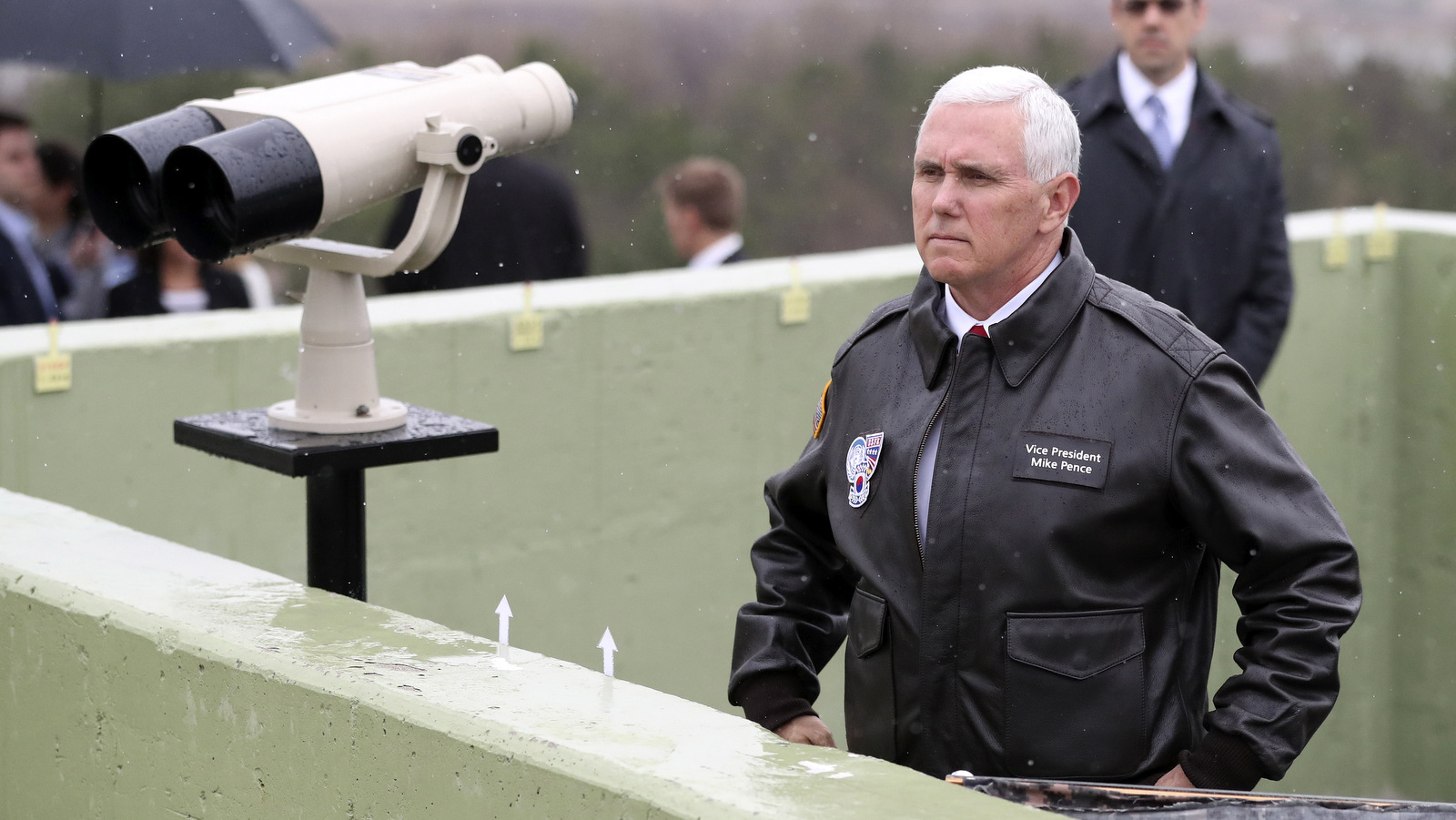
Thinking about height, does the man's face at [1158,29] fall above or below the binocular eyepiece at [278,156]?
above

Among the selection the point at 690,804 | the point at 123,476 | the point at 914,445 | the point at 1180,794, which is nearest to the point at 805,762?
the point at 690,804

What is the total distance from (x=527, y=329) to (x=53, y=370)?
4.36ft

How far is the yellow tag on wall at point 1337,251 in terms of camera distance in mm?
7023

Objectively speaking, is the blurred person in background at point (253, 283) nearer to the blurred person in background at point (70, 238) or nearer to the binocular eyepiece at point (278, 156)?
the blurred person in background at point (70, 238)

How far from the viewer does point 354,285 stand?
3.54 meters

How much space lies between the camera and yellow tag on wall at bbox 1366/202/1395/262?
7125mm

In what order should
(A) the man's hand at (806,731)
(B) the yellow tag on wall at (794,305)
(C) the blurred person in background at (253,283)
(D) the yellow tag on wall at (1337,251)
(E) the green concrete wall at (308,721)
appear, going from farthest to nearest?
1. (D) the yellow tag on wall at (1337,251)
2. (C) the blurred person in background at (253,283)
3. (B) the yellow tag on wall at (794,305)
4. (A) the man's hand at (806,731)
5. (E) the green concrete wall at (308,721)

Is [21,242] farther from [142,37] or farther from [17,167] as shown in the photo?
[142,37]

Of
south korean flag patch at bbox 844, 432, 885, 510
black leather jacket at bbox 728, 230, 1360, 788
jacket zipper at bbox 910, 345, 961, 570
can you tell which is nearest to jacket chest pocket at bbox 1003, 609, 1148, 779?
black leather jacket at bbox 728, 230, 1360, 788

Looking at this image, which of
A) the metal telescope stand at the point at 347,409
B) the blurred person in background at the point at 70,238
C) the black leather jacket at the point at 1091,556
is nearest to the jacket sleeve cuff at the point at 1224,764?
the black leather jacket at the point at 1091,556

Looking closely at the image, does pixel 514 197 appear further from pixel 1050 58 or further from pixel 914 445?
pixel 1050 58

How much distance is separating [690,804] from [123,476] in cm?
305

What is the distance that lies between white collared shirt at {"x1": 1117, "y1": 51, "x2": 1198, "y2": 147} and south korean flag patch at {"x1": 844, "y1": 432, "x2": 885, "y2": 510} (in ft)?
9.95

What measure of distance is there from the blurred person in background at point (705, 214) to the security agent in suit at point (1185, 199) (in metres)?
1.54
